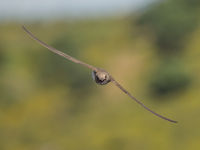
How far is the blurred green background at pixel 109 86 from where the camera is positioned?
116ft

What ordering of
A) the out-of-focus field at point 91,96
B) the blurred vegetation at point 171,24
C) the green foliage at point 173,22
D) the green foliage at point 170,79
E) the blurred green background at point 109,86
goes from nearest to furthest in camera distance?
1. the out-of-focus field at point 91,96
2. the blurred green background at point 109,86
3. the green foliage at point 170,79
4. the blurred vegetation at point 171,24
5. the green foliage at point 173,22

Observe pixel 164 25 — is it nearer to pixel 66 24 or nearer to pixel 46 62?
pixel 46 62

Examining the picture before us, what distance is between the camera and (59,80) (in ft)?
156

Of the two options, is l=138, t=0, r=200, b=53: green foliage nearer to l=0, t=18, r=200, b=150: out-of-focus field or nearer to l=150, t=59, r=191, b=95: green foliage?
l=0, t=18, r=200, b=150: out-of-focus field

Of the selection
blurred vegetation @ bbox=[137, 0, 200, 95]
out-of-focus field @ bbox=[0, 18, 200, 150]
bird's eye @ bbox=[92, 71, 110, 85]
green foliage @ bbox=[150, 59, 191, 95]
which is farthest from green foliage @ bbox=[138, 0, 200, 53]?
bird's eye @ bbox=[92, 71, 110, 85]

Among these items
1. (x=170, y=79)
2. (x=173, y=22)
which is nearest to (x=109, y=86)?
(x=170, y=79)

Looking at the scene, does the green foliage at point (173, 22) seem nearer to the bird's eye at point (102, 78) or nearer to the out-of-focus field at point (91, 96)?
the out-of-focus field at point (91, 96)

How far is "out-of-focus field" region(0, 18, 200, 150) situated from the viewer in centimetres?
3491

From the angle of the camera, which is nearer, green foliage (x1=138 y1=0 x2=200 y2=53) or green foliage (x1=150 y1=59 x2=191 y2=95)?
green foliage (x1=150 y1=59 x2=191 y2=95)

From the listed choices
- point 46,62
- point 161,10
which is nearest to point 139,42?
point 161,10

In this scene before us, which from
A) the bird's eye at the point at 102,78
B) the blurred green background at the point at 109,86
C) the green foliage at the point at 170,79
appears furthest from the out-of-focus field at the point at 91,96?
the bird's eye at the point at 102,78

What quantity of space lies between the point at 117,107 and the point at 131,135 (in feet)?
26.8

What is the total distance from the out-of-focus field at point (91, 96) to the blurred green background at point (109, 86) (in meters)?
0.06

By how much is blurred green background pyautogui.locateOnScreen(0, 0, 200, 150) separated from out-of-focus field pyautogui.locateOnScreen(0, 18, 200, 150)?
63 mm
